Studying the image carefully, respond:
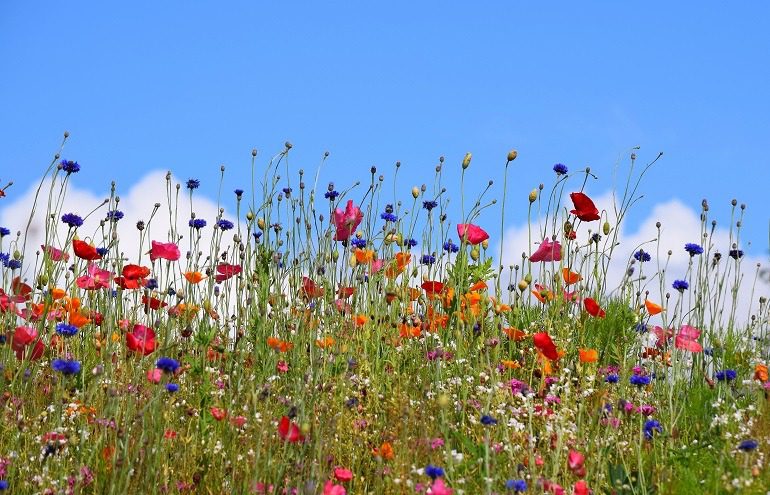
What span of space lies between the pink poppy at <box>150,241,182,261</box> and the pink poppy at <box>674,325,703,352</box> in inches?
83.4

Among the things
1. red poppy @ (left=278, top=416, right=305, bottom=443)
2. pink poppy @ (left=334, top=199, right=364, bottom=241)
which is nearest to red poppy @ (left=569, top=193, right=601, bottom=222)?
pink poppy @ (left=334, top=199, right=364, bottom=241)

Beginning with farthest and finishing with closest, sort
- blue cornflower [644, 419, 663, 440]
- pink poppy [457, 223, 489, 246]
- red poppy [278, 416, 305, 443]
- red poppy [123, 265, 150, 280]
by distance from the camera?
pink poppy [457, 223, 489, 246] < red poppy [123, 265, 150, 280] < blue cornflower [644, 419, 663, 440] < red poppy [278, 416, 305, 443]

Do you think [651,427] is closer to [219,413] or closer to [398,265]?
[219,413]

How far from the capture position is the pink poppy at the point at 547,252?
4.53 meters

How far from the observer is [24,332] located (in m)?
3.68

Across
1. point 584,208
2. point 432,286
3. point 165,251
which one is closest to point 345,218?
point 432,286

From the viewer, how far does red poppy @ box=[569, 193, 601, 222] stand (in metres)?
4.27

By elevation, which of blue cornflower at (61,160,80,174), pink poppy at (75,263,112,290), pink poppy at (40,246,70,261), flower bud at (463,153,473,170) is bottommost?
pink poppy at (75,263,112,290)

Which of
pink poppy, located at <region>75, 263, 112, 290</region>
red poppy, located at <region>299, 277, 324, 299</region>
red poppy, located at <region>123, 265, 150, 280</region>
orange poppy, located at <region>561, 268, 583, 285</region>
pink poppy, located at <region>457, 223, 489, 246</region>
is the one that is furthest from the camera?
orange poppy, located at <region>561, 268, 583, 285</region>

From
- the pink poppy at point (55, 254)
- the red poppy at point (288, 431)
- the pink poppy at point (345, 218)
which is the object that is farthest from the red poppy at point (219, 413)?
the pink poppy at point (55, 254)

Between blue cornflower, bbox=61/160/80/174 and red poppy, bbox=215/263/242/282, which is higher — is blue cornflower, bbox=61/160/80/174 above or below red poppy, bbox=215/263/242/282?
above

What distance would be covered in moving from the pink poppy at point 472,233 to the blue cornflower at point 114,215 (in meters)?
1.73

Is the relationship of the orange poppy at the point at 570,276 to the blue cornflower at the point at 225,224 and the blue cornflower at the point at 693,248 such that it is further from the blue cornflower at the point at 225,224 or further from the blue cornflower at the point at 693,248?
the blue cornflower at the point at 225,224

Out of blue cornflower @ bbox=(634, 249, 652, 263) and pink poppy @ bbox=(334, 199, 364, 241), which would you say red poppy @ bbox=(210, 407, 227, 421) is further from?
blue cornflower @ bbox=(634, 249, 652, 263)
